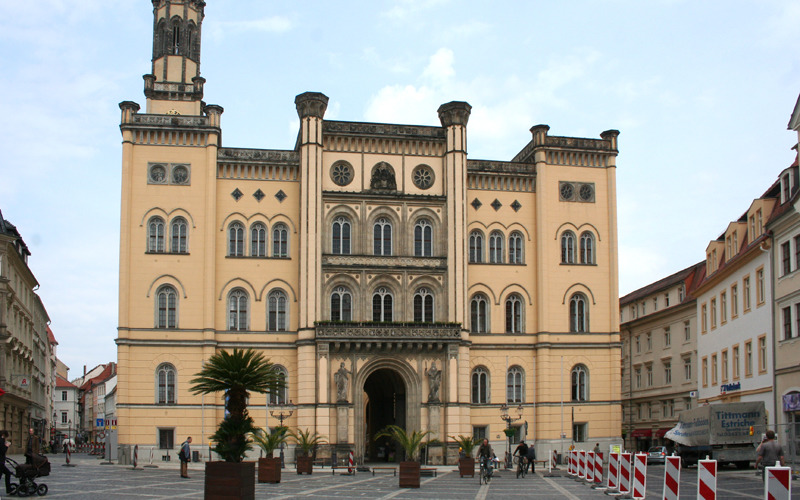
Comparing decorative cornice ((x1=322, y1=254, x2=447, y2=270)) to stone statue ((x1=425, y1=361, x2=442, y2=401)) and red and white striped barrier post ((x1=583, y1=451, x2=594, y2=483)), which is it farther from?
red and white striped barrier post ((x1=583, y1=451, x2=594, y2=483))

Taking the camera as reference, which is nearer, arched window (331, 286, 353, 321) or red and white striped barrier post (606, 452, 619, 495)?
red and white striped barrier post (606, 452, 619, 495)

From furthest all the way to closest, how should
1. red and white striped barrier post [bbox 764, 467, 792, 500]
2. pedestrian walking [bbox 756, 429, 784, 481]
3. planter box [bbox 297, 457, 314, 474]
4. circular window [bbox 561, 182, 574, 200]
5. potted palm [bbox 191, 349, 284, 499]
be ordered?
circular window [bbox 561, 182, 574, 200], planter box [bbox 297, 457, 314, 474], pedestrian walking [bbox 756, 429, 784, 481], potted palm [bbox 191, 349, 284, 499], red and white striped barrier post [bbox 764, 467, 792, 500]

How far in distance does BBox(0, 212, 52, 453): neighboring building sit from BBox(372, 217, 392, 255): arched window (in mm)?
21929

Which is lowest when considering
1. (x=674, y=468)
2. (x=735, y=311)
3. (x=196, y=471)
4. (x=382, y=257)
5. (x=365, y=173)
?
(x=196, y=471)

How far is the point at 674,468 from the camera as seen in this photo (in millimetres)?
21062

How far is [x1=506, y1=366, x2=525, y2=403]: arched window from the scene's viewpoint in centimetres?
5919

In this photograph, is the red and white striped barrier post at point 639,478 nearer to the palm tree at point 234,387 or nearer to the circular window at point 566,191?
the palm tree at point 234,387

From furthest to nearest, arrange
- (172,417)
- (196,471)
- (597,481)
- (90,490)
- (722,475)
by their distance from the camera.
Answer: (172,417) < (196,471) < (722,475) < (597,481) < (90,490)

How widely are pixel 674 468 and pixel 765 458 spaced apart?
724 centimetres

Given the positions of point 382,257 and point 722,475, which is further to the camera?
point 382,257

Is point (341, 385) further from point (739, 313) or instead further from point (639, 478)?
point (639, 478)

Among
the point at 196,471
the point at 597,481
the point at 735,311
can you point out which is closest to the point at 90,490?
the point at 196,471

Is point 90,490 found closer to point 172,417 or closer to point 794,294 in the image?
point 172,417

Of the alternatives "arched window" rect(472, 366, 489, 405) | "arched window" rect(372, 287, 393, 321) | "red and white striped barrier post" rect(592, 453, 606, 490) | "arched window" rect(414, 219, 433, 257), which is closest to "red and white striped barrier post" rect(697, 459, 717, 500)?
"red and white striped barrier post" rect(592, 453, 606, 490)
